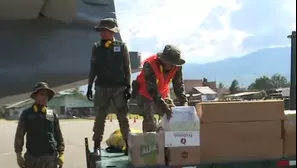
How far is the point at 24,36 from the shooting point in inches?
214

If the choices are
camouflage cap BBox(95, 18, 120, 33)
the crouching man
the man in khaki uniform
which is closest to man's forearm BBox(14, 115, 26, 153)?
the crouching man

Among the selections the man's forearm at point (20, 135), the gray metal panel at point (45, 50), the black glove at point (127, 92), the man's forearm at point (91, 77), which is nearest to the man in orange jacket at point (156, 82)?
the black glove at point (127, 92)

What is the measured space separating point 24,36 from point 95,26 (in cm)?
83

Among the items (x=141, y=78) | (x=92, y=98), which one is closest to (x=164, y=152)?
(x=141, y=78)

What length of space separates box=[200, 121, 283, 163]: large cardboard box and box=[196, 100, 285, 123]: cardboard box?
0.04 m

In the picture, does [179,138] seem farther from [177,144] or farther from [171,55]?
[171,55]

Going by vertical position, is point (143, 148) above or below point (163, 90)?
below

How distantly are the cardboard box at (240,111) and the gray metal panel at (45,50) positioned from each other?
1.80 metres

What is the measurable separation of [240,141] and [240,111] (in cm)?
22

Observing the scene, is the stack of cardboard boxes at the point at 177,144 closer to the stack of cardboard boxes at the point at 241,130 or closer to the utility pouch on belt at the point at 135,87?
the stack of cardboard boxes at the point at 241,130

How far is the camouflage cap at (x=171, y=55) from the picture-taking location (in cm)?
489

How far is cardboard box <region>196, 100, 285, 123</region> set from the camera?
4.25m

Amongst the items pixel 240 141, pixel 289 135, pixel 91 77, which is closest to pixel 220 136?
pixel 240 141

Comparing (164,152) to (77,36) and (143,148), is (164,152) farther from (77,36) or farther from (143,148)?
(77,36)
